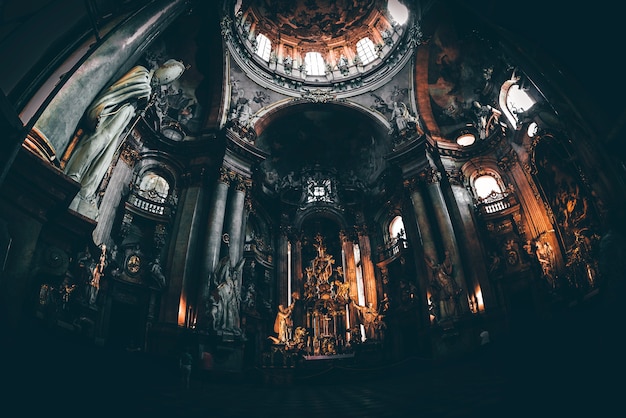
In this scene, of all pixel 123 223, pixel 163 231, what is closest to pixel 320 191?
pixel 163 231

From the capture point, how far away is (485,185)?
65.3 feet

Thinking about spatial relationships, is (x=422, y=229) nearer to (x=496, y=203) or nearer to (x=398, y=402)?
(x=496, y=203)

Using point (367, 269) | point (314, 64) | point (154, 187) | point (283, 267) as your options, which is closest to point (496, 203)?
point (367, 269)

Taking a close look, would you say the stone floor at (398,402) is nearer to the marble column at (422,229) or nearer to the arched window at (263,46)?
the marble column at (422,229)

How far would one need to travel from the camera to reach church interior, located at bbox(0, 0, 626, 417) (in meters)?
5.84

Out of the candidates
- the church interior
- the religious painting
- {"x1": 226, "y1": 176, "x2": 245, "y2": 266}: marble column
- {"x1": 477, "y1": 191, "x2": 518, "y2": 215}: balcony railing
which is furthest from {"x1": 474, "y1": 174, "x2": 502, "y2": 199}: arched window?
{"x1": 226, "y1": 176, "x2": 245, "y2": 266}: marble column

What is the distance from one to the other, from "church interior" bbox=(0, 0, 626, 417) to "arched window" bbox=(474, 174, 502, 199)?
0.08 metres

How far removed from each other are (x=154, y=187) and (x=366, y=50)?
67.0 feet

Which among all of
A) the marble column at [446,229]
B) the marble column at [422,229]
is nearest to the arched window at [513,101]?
the marble column at [446,229]

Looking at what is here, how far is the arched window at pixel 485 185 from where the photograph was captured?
1947 cm

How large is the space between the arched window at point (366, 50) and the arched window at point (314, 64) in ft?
10.6

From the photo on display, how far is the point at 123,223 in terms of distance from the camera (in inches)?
606

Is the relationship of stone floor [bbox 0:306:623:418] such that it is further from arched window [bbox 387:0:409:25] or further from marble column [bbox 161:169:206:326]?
arched window [bbox 387:0:409:25]

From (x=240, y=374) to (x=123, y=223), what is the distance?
8.69 metres
